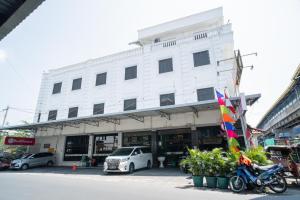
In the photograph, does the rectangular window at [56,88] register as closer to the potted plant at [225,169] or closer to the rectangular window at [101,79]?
the rectangular window at [101,79]

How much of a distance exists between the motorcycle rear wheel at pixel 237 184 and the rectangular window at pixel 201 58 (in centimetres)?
1126

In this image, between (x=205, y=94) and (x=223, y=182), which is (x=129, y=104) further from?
(x=223, y=182)

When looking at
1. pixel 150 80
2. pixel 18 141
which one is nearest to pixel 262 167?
pixel 150 80

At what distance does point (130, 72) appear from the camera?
1980 centimetres

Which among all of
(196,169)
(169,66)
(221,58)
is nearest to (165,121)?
(169,66)

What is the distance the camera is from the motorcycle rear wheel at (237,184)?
7.16 metres

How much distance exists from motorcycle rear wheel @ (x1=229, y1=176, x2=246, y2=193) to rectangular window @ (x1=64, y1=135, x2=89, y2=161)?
1611 centimetres

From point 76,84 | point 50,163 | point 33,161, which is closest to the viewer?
point 33,161

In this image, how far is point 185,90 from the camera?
55.2ft

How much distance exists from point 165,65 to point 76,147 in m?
12.7

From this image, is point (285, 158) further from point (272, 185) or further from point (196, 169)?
point (196, 169)

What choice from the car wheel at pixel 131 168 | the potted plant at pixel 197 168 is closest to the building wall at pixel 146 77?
the car wheel at pixel 131 168

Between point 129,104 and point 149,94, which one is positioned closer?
point 149,94

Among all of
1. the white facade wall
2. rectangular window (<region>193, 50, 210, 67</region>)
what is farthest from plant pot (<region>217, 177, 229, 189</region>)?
rectangular window (<region>193, 50, 210, 67</region>)
